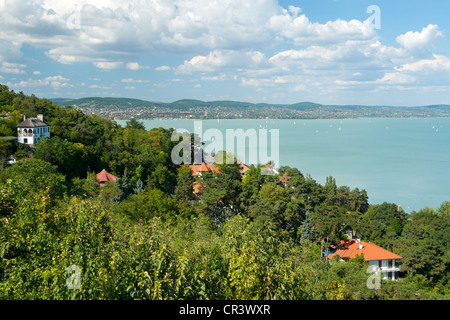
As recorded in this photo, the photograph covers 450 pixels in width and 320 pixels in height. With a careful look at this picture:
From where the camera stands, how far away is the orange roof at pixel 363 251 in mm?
17281

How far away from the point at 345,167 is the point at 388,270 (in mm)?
35974

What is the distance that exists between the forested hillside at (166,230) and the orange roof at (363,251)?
23.3 inches

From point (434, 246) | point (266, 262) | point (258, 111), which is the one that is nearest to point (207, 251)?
point (266, 262)

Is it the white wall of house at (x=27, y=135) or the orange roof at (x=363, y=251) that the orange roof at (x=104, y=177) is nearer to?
the white wall of house at (x=27, y=135)

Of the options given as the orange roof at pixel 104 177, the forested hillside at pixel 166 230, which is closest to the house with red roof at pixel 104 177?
the orange roof at pixel 104 177

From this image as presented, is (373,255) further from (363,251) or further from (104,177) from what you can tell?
(104,177)

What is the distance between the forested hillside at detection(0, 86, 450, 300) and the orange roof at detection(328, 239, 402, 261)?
1.94 ft

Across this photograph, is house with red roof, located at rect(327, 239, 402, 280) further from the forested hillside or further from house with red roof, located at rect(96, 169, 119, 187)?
house with red roof, located at rect(96, 169, 119, 187)

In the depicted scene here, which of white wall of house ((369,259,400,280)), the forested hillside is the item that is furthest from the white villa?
white wall of house ((369,259,400,280))

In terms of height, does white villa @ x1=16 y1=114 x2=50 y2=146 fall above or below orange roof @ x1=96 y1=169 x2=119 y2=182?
above

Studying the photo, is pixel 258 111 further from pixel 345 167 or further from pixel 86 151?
pixel 86 151

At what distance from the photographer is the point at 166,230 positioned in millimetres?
6258

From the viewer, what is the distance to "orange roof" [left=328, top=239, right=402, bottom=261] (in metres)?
17.3

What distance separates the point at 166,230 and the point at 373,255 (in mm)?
14245
